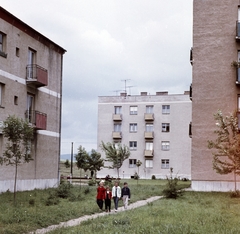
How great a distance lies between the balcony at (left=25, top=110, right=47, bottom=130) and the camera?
2931 centimetres

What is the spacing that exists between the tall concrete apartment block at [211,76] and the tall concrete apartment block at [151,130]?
1220 inches

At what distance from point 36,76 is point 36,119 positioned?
276cm

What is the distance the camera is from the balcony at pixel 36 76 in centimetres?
2927

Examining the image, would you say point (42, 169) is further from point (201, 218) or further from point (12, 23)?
point (201, 218)

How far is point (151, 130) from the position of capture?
65625 millimetres

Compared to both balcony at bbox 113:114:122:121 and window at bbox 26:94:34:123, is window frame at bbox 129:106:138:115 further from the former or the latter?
window at bbox 26:94:34:123

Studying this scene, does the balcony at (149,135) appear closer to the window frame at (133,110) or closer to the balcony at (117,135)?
the window frame at (133,110)

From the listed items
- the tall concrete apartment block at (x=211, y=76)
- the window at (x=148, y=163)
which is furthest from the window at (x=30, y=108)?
the window at (x=148, y=163)

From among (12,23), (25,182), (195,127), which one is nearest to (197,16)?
(195,127)

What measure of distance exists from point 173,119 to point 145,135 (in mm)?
4547

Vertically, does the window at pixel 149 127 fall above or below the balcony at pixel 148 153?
above

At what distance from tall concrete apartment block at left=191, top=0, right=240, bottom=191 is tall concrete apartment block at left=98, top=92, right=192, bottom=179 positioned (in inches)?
1220

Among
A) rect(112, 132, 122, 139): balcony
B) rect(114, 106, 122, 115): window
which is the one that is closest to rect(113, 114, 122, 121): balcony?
rect(114, 106, 122, 115): window

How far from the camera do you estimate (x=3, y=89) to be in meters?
26.6
